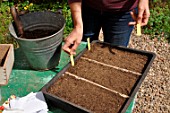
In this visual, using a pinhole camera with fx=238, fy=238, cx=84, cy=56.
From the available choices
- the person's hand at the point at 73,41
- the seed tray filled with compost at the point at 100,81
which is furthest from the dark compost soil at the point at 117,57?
the person's hand at the point at 73,41

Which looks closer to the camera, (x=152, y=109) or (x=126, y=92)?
(x=126, y=92)

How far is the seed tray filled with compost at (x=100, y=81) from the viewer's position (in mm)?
1378

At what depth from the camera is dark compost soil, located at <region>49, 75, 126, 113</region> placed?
1358mm

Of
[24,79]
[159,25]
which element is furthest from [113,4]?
[159,25]

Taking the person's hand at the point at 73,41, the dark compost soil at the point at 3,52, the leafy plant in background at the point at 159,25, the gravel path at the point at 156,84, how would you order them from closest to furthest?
the person's hand at the point at 73,41
the dark compost soil at the point at 3,52
the gravel path at the point at 156,84
the leafy plant in background at the point at 159,25

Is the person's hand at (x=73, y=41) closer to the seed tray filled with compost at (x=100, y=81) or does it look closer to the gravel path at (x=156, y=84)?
the seed tray filled with compost at (x=100, y=81)

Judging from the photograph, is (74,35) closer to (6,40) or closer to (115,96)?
(115,96)

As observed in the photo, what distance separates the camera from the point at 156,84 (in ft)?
9.41

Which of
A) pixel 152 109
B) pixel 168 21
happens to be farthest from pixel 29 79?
pixel 168 21

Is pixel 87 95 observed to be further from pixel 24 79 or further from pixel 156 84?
pixel 156 84

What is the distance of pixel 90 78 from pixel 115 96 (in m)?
0.23

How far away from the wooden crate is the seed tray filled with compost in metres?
0.31

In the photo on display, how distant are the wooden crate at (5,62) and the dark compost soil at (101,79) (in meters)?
0.34

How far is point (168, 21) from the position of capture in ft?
12.1
